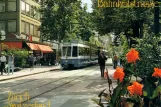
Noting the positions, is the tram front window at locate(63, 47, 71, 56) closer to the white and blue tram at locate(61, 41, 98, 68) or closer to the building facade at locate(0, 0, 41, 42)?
the white and blue tram at locate(61, 41, 98, 68)

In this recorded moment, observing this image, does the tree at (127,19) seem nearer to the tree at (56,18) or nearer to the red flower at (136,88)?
the tree at (56,18)

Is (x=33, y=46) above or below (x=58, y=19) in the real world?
below

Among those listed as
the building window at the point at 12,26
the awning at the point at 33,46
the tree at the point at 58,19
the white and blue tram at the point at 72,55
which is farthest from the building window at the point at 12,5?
the white and blue tram at the point at 72,55

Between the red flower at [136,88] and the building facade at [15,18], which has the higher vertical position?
the building facade at [15,18]

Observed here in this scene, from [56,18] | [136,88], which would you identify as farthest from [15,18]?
[136,88]

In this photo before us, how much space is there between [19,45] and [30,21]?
35.8 ft

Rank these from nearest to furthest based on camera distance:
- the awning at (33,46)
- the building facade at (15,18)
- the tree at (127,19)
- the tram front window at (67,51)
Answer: the tree at (127,19) < the tram front window at (67,51) < the awning at (33,46) < the building facade at (15,18)

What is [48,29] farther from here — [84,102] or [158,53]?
[158,53]

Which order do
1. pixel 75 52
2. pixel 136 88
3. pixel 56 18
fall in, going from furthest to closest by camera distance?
pixel 56 18 → pixel 75 52 → pixel 136 88

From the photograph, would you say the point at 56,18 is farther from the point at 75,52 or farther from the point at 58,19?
the point at 75,52

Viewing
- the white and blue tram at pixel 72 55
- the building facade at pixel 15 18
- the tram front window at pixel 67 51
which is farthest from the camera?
the building facade at pixel 15 18

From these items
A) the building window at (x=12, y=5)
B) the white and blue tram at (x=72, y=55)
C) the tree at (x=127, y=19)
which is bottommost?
the white and blue tram at (x=72, y=55)

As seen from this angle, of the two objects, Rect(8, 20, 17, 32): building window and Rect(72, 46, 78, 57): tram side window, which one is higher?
Rect(8, 20, 17, 32): building window

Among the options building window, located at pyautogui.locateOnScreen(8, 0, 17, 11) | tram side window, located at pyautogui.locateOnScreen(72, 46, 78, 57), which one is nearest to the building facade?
building window, located at pyautogui.locateOnScreen(8, 0, 17, 11)
